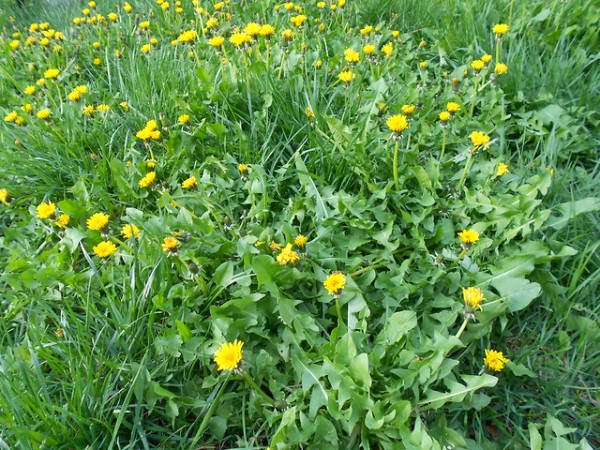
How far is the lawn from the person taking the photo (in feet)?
5.08

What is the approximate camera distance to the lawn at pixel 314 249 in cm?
155

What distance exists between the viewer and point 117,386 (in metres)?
1.67

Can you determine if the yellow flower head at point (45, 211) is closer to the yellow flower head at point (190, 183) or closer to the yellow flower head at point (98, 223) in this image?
the yellow flower head at point (98, 223)

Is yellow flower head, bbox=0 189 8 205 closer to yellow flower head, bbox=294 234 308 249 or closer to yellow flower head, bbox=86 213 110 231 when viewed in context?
yellow flower head, bbox=86 213 110 231

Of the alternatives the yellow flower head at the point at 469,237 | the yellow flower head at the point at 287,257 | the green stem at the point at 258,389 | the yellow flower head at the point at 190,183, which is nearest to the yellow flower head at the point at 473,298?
the yellow flower head at the point at 469,237

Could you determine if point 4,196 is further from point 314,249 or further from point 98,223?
point 314,249

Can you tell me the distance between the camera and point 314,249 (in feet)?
6.40

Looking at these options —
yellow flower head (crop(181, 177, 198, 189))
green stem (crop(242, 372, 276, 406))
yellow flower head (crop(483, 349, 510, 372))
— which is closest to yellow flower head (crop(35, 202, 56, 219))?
yellow flower head (crop(181, 177, 198, 189))

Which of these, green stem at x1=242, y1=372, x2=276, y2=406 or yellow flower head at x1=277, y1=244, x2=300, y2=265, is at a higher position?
yellow flower head at x1=277, y1=244, x2=300, y2=265

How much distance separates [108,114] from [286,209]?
52.4 inches

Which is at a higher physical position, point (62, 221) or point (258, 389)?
point (62, 221)

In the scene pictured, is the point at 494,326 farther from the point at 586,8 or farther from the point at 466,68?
the point at 586,8


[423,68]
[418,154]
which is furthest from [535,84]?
[418,154]

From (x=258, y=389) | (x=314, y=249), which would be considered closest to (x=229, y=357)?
(x=258, y=389)
